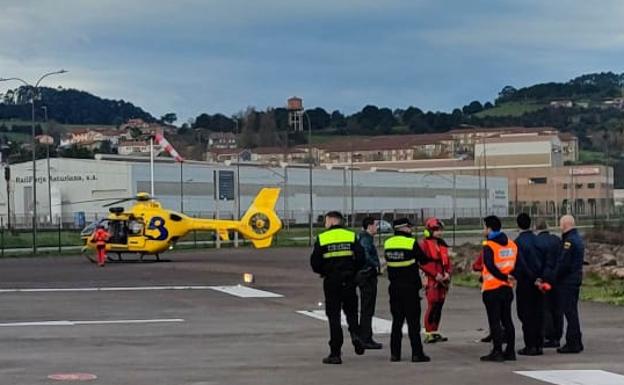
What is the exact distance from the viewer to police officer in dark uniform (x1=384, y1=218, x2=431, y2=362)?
13867mm

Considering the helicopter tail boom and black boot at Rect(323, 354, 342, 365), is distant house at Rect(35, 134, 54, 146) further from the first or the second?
black boot at Rect(323, 354, 342, 365)

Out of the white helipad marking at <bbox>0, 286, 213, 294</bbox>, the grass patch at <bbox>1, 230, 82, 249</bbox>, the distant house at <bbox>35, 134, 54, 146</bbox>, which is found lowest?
the grass patch at <bbox>1, 230, 82, 249</bbox>

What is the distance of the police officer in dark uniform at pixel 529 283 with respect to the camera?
14648 millimetres

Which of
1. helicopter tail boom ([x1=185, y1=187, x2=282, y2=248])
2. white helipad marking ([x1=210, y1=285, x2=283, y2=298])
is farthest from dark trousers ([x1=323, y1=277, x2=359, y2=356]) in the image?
helicopter tail boom ([x1=185, y1=187, x2=282, y2=248])

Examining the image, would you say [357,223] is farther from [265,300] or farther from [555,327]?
[555,327]

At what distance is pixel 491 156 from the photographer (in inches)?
6019

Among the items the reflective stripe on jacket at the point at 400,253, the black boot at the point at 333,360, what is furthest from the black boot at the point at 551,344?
the black boot at the point at 333,360

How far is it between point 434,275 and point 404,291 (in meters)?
2.01

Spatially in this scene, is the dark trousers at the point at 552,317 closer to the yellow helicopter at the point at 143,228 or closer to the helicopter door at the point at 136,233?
the yellow helicopter at the point at 143,228

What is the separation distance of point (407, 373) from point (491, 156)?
142 metres

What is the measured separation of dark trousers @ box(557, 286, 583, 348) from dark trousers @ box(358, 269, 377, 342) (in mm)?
2610

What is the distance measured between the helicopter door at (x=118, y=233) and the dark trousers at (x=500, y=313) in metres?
33.6

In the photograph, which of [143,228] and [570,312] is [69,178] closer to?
[143,228]

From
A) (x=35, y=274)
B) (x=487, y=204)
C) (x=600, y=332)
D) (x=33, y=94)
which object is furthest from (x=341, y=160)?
(x=600, y=332)
